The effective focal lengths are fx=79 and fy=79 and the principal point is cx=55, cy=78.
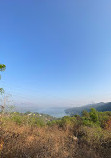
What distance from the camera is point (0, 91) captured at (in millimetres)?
3773

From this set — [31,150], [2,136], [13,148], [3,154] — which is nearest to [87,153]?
[31,150]

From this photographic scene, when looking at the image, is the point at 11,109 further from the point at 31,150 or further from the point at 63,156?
the point at 63,156

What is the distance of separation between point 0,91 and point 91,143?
5033mm

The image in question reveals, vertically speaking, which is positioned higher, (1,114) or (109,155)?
(1,114)

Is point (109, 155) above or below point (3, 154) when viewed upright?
below

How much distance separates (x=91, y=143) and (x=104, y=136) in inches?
35.7

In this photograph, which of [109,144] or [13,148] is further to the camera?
[109,144]

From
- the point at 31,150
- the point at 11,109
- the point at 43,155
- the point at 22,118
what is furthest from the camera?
the point at 22,118

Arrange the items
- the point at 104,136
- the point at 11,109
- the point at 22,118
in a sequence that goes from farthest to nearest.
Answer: the point at 22,118 < the point at 11,109 < the point at 104,136

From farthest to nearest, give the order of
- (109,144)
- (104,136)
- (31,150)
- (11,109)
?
(11,109) → (104,136) → (109,144) → (31,150)

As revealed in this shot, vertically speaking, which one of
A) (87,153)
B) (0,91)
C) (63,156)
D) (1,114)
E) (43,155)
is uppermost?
(0,91)

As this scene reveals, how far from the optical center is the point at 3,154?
7.02 ft

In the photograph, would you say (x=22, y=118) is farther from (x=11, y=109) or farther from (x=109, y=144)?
(x=109, y=144)

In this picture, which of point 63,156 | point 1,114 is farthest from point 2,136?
point 63,156
